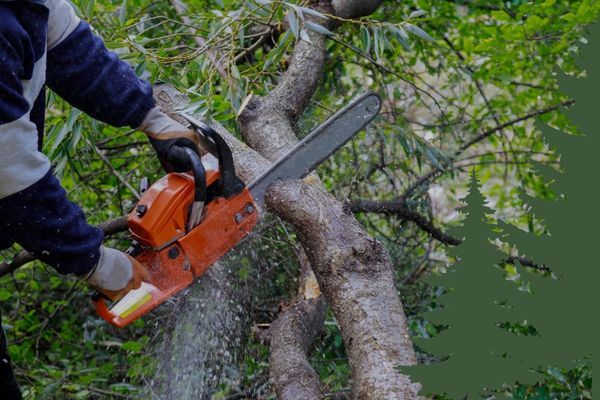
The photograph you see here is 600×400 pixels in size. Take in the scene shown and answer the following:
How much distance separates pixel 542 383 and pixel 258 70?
1.94 metres

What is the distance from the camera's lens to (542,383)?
8.75 ft

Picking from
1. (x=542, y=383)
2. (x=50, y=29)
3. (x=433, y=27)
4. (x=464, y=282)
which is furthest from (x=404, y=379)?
(x=433, y=27)

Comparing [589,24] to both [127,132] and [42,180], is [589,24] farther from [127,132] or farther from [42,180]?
[42,180]

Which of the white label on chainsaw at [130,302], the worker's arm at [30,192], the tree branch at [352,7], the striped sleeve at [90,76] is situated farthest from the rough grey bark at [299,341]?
the tree branch at [352,7]

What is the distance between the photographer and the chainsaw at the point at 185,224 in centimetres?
254

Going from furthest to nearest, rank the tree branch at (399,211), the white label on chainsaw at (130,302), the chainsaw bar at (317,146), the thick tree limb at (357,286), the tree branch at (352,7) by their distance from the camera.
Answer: the tree branch at (352,7)
the tree branch at (399,211)
the chainsaw bar at (317,146)
the white label on chainsaw at (130,302)
the thick tree limb at (357,286)

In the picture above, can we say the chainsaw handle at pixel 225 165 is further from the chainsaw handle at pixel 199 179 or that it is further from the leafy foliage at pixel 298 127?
the leafy foliage at pixel 298 127

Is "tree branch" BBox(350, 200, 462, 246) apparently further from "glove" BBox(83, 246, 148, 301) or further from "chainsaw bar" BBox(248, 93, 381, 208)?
"glove" BBox(83, 246, 148, 301)

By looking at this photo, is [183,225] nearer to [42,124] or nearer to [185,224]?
[185,224]

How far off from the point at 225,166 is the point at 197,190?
13cm

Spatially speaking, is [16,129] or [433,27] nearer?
[16,129]

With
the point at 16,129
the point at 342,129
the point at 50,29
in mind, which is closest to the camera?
the point at 16,129

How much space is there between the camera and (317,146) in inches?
111

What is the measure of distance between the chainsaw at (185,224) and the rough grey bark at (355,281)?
18 centimetres
